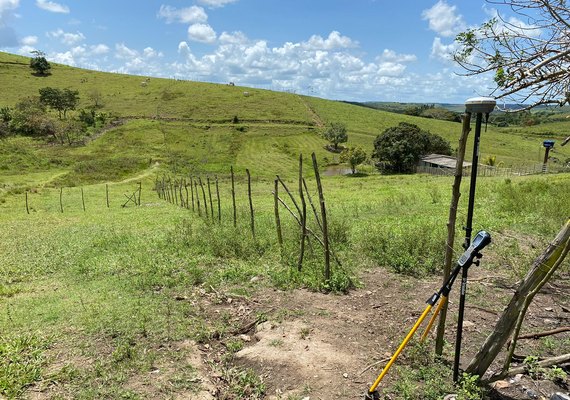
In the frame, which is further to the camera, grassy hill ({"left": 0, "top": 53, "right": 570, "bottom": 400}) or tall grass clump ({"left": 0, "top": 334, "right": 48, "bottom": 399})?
grassy hill ({"left": 0, "top": 53, "right": 570, "bottom": 400})

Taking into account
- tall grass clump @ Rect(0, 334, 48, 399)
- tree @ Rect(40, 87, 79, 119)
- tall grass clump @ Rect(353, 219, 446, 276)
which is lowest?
tall grass clump @ Rect(0, 334, 48, 399)

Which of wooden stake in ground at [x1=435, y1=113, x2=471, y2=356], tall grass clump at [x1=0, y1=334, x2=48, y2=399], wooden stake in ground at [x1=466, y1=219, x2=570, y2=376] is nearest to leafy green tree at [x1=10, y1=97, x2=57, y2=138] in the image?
tall grass clump at [x1=0, y1=334, x2=48, y2=399]

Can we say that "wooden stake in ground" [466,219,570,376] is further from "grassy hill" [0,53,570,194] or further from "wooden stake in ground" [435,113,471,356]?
"grassy hill" [0,53,570,194]

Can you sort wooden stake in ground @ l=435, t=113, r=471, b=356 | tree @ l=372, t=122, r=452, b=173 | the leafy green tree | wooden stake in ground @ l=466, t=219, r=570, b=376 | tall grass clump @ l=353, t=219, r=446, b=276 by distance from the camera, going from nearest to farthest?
wooden stake in ground @ l=466, t=219, r=570, b=376
wooden stake in ground @ l=435, t=113, r=471, b=356
tall grass clump @ l=353, t=219, r=446, b=276
tree @ l=372, t=122, r=452, b=173
the leafy green tree

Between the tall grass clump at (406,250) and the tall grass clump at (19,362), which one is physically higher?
the tall grass clump at (406,250)

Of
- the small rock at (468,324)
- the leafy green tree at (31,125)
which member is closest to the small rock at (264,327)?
the small rock at (468,324)

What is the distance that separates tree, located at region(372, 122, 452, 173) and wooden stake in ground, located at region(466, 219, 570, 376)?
43.9 m

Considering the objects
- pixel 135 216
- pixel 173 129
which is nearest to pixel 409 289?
pixel 135 216

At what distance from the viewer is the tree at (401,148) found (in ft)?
152

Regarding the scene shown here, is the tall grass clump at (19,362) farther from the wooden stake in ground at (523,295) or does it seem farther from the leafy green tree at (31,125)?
the leafy green tree at (31,125)

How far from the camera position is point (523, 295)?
12.3 feet

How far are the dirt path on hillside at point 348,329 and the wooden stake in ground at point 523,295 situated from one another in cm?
44

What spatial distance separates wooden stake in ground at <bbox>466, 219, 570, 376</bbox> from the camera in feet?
11.7

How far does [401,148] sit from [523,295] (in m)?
44.3
